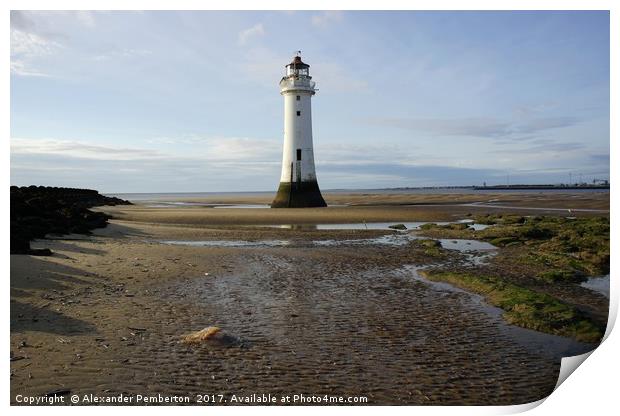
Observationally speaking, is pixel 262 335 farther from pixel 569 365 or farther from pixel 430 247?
pixel 430 247

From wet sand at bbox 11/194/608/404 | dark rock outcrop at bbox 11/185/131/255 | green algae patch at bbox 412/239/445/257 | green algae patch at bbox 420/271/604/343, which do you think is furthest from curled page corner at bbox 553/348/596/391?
dark rock outcrop at bbox 11/185/131/255

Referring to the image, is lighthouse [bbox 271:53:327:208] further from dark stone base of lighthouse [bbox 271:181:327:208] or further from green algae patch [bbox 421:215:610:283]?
green algae patch [bbox 421:215:610:283]

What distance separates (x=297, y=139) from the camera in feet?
115

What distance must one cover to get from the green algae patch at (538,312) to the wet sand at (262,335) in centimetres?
38

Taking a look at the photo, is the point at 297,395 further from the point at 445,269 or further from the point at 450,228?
the point at 450,228

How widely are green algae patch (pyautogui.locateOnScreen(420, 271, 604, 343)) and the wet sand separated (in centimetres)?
38

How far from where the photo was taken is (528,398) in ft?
16.4

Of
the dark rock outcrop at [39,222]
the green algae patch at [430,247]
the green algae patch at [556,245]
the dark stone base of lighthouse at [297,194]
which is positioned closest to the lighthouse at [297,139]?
the dark stone base of lighthouse at [297,194]

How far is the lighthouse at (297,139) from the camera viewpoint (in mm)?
34938

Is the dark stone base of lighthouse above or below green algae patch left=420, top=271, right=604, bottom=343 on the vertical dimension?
above

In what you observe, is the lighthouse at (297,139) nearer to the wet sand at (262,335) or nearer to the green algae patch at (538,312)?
the wet sand at (262,335)

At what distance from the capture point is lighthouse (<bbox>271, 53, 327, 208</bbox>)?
34.9 metres
